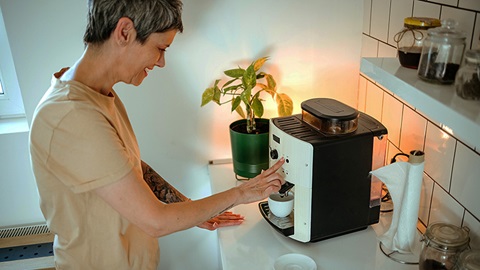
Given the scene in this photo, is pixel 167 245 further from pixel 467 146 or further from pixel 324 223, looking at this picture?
pixel 467 146

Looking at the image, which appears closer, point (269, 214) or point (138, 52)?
point (138, 52)

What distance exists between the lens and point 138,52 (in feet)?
3.67

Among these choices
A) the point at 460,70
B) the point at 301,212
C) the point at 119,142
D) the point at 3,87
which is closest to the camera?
the point at 460,70

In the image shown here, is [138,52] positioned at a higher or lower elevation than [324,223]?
higher

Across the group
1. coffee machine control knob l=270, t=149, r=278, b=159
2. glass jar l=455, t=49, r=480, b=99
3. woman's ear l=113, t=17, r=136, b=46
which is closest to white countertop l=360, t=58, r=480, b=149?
glass jar l=455, t=49, r=480, b=99

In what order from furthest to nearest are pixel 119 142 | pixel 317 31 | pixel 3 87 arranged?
pixel 3 87
pixel 317 31
pixel 119 142

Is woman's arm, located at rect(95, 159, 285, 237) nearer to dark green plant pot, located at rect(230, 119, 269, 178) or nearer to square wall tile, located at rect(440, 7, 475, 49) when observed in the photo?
dark green plant pot, located at rect(230, 119, 269, 178)

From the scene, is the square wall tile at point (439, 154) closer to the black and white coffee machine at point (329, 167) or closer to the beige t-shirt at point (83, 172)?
the black and white coffee machine at point (329, 167)

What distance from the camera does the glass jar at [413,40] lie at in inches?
41.9

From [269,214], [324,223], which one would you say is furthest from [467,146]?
[269,214]

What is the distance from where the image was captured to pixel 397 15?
150 centimetres

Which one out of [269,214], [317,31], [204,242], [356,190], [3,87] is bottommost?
[204,242]

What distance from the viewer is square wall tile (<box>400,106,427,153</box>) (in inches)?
54.4

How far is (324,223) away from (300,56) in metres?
0.75
